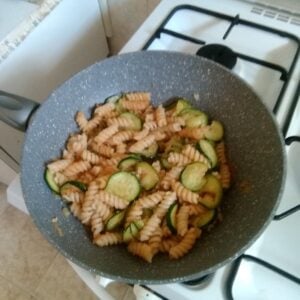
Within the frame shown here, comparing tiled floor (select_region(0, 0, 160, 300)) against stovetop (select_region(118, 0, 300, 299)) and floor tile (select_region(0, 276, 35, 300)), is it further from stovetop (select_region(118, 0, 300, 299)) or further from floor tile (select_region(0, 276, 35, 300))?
stovetop (select_region(118, 0, 300, 299))

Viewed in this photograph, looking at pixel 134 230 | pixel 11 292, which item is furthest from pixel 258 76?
pixel 11 292

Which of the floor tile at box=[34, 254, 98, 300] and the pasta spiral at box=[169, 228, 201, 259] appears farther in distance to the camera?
the floor tile at box=[34, 254, 98, 300]

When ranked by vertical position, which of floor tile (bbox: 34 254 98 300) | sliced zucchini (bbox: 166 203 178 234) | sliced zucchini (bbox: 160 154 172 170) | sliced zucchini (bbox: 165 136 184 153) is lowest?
floor tile (bbox: 34 254 98 300)

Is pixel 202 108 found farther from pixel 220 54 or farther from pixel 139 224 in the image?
pixel 139 224

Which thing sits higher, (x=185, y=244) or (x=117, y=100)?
(x=117, y=100)

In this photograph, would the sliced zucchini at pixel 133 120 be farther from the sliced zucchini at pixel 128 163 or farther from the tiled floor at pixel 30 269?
the tiled floor at pixel 30 269

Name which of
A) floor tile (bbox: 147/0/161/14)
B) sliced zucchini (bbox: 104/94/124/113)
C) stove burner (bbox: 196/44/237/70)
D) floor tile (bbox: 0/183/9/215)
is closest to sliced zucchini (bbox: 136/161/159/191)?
sliced zucchini (bbox: 104/94/124/113)
